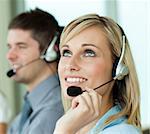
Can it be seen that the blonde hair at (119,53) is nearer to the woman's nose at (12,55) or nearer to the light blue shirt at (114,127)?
the light blue shirt at (114,127)

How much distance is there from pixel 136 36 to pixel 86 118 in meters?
1.96

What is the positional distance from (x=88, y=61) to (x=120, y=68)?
12cm

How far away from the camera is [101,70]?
1.82 metres

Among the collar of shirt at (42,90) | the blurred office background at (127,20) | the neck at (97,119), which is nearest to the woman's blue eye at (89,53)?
the neck at (97,119)

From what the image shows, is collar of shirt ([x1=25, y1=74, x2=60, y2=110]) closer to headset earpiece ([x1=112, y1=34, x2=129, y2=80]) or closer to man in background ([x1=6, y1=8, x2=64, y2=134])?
man in background ([x1=6, y1=8, x2=64, y2=134])

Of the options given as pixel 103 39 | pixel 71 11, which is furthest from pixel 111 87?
pixel 71 11

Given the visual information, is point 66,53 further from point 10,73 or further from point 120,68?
point 10,73

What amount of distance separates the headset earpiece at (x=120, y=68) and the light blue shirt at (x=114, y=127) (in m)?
0.13

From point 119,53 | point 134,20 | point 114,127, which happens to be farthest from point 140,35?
point 114,127

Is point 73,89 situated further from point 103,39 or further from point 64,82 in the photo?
point 103,39

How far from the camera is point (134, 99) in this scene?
6.14 feet

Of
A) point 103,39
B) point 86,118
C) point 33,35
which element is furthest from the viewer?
point 33,35

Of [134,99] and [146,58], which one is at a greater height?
[134,99]

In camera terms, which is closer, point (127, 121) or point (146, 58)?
point (127, 121)
